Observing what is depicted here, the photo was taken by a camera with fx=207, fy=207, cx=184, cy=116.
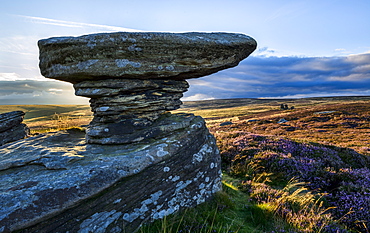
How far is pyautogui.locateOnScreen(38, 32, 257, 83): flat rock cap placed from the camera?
7055 millimetres

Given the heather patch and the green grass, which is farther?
the heather patch

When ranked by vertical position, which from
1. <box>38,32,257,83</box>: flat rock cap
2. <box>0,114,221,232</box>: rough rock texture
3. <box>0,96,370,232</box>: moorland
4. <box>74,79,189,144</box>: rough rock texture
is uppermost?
<box>38,32,257,83</box>: flat rock cap

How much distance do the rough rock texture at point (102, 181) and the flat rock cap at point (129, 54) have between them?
87.1 inches

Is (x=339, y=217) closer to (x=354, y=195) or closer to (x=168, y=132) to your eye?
(x=354, y=195)

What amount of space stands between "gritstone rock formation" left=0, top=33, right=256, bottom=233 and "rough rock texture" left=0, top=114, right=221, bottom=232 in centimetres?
2

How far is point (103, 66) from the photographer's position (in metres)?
7.32

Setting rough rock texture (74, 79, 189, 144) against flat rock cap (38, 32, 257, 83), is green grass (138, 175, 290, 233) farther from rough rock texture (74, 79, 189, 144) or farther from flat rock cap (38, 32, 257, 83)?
flat rock cap (38, 32, 257, 83)

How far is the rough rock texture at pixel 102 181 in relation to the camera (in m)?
4.64

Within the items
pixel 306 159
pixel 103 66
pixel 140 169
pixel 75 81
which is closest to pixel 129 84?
pixel 103 66

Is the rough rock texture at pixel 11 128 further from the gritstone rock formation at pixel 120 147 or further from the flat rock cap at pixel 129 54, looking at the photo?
the flat rock cap at pixel 129 54

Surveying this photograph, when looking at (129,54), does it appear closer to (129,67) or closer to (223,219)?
(129,67)

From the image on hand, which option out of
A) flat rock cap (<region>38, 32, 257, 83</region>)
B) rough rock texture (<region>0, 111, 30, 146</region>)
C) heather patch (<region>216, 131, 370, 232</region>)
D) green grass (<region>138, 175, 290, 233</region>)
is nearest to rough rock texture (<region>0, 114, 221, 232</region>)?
green grass (<region>138, 175, 290, 233</region>)

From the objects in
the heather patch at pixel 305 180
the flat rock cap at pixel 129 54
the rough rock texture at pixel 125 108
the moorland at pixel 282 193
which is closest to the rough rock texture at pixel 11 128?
the moorland at pixel 282 193

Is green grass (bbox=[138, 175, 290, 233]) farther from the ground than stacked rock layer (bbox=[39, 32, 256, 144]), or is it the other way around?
stacked rock layer (bbox=[39, 32, 256, 144])
